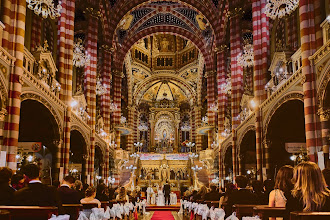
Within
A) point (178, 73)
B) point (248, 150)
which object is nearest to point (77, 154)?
point (248, 150)

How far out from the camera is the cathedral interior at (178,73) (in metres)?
12.4

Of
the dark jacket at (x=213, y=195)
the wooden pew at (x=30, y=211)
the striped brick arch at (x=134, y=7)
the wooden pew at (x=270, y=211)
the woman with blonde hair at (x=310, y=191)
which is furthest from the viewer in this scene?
the striped brick arch at (x=134, y=7)

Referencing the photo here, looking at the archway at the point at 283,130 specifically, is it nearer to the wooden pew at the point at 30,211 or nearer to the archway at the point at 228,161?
the archway at the point at 228,161

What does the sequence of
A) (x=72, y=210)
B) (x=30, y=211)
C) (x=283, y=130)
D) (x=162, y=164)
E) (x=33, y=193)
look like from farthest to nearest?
(x=162, y=164)
(x=283, y=130)
(x=72, y=210)
(x=33, y=193)
(x=30, y=211)

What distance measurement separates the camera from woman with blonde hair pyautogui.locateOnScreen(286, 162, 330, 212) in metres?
4.05

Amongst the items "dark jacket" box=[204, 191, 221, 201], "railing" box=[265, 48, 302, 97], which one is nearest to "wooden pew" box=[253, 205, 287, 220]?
"dark jacket" box=[204, 191, 221, 201]

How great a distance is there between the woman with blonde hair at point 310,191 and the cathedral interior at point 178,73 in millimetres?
7836

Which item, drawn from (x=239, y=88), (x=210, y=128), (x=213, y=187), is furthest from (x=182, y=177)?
(x=213, y=187)

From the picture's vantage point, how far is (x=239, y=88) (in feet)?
86.7

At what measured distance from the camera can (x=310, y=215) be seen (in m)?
3.92

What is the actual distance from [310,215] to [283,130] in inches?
627

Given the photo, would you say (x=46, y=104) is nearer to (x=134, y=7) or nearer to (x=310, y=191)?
(x=310, y=191)

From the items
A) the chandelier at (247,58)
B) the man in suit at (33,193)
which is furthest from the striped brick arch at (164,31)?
the man in suit at (33,193)

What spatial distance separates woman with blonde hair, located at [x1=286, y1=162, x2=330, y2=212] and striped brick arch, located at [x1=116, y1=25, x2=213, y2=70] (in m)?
36.4
